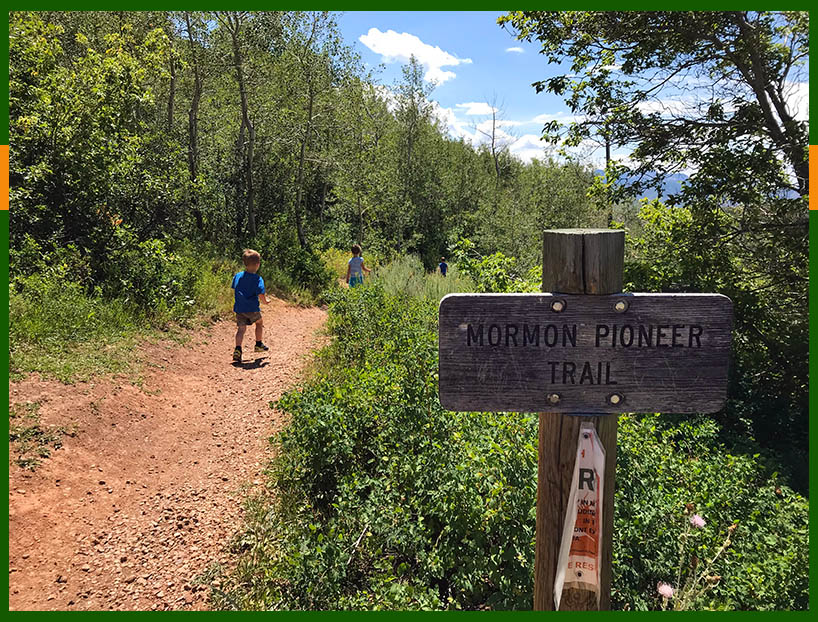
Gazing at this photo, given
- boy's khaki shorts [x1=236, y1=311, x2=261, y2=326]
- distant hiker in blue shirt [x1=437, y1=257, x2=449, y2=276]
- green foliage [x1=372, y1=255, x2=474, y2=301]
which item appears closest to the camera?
boy's khaki shorts [x1=236, y1=311, x2=261, y2=326]

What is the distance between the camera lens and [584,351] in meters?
1.73

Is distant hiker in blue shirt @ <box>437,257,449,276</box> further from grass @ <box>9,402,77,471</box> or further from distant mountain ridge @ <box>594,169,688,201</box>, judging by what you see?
grass @ <box>9,402,77,471</box>

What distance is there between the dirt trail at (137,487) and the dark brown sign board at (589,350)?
313 centimetres

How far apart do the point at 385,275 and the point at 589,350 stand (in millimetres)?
10705

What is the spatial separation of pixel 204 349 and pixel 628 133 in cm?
838

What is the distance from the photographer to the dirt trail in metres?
3.78

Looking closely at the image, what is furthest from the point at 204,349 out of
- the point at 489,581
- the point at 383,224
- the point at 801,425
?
the point at 383,224

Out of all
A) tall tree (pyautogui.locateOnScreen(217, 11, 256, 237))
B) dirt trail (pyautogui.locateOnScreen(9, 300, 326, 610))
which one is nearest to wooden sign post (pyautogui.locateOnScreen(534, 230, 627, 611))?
dirt trail (pyautogui.locateOnScreen(9, 300, 326, 610))

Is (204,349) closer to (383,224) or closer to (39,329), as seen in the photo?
(39,329)

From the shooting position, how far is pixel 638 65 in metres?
8.52

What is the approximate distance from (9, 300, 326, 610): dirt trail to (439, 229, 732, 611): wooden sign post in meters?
3.10

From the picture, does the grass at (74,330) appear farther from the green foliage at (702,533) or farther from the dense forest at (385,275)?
the green foliage at (702,533)

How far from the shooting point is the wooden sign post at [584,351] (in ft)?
5.62

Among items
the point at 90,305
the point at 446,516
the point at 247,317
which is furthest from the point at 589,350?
the point at 90,305
